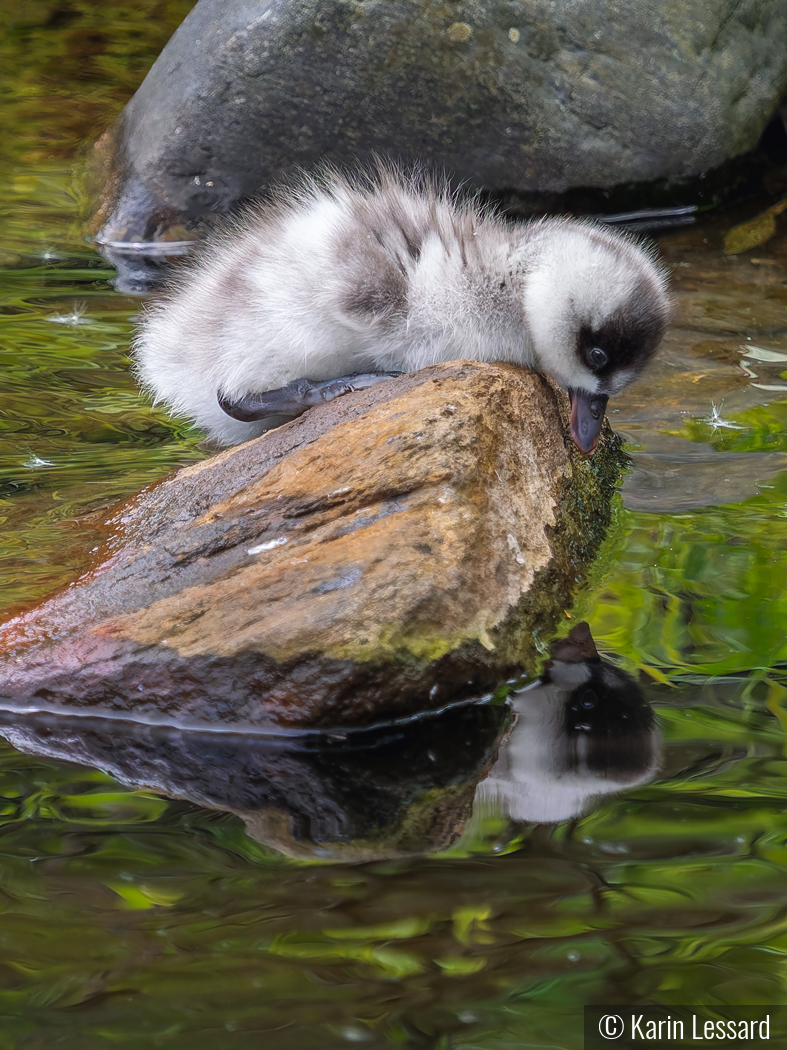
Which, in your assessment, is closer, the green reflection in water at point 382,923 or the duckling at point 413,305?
the green reflection in water at point 382,923

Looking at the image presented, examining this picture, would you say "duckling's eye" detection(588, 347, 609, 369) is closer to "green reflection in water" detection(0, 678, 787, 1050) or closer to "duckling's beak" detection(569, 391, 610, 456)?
"duckling's beak" detection(569, 391, 610, 456)

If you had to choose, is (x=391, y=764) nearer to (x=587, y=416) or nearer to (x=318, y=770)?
(x=318, y=770)

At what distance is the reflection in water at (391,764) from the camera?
222cm

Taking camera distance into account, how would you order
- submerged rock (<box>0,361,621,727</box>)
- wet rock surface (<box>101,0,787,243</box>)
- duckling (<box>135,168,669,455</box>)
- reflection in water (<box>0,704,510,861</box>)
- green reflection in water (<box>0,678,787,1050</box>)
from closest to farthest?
green reflection in water (<box>0,678,787,1050</box>) → reflection in water (<box>0,704,510,861</box>) → submerged rock (<box>0,361,621,727</box>) → duckling (<box>135,168,669,455</box>) → wet rock surface (<box>101,0,787,243</box>)

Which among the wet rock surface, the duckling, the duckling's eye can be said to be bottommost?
the duckling's eye

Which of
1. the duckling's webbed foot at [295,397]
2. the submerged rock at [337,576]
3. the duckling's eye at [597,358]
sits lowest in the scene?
the submerged rock at [337,576]

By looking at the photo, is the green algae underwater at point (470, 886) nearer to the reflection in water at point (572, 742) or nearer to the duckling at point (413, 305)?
the reflection in water at point (572, 742)

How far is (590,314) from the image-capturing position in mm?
3381

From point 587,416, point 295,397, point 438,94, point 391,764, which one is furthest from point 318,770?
point 438,94

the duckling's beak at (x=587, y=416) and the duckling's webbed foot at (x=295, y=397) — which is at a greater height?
the duckling's webbed foot at (x=295, y=397)

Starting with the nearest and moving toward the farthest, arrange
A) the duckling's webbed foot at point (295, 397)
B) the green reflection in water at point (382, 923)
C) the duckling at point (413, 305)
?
1. the green reflection in water at point (382, 923)
2. the duckling at point (413, 305)
3. the duckling's webbed foot at point (295, 397)

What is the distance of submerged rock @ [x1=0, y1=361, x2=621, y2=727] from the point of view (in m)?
2.55

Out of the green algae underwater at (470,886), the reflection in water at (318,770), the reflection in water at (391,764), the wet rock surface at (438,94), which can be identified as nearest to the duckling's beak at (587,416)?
the green algae underwater at (470,886)

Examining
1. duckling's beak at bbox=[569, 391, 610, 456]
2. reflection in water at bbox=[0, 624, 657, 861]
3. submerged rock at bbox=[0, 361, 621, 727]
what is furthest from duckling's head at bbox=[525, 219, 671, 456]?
reflection in water at bbox=[0, 624, 657, 861]
